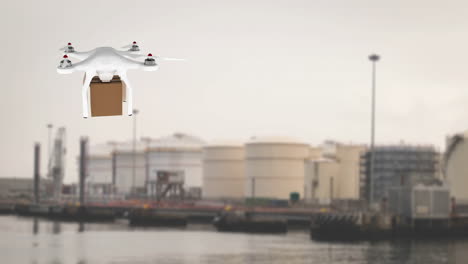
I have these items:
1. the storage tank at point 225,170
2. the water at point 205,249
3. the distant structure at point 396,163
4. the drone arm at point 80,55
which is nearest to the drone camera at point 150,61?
the drone arm at point 80,55

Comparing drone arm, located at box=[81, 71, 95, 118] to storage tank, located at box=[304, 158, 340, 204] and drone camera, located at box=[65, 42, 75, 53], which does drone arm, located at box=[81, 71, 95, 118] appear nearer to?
drone camera, located at box=[65, 42, 75, 53]

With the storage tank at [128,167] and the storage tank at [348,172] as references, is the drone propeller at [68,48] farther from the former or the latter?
the storage tank at [128,167]

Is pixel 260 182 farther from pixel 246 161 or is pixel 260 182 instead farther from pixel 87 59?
pixel 87 59

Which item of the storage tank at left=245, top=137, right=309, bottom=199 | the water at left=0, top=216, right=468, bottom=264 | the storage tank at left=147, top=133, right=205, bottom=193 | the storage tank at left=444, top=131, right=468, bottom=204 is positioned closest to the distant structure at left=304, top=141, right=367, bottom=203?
the storage tank at left=245, top=137, right=309, bottom=199

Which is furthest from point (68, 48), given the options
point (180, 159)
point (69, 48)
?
point (180, 159)

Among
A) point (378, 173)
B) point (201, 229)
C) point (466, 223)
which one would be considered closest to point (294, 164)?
point (378, 173)
